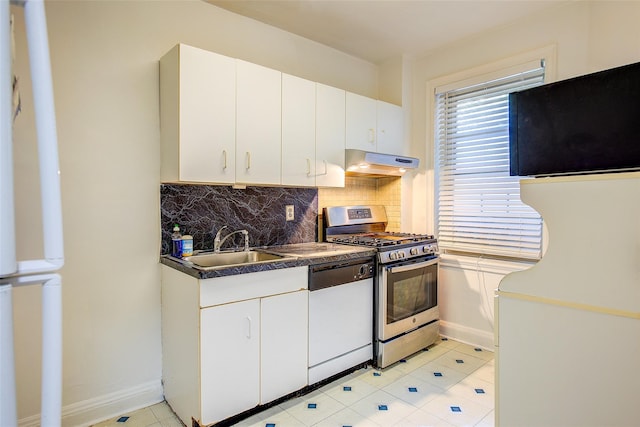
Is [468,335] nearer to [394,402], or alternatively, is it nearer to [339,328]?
[394,402]

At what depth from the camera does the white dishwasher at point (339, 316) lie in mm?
2395

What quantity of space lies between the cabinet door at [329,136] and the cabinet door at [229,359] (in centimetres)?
118

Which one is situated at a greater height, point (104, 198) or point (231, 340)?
point (104, 198)

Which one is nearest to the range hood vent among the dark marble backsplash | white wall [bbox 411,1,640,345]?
white wall [bbox 411,1,640,345]

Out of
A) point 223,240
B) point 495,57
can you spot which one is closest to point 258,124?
point 223,240

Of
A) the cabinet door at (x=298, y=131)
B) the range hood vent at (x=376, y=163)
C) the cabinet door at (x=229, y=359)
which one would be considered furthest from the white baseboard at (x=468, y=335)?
the cabinet door at (x=229, y=359)

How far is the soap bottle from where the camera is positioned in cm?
231

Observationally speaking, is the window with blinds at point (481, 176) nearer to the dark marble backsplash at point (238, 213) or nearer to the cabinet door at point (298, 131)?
the dark marble backsplash at point (238, 213)

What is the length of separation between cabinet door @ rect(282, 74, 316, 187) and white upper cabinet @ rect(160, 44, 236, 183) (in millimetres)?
412

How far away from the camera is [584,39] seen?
2555mm

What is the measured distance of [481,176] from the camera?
3.19 m

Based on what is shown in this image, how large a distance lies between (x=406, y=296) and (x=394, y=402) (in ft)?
2.77

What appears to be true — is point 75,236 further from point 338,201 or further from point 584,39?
point 584,39

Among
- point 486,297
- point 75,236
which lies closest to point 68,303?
point 75,236
